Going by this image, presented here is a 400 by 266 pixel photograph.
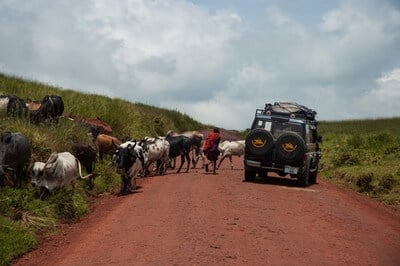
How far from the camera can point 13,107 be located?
58.8 ft

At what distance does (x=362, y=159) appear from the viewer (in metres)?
26.4

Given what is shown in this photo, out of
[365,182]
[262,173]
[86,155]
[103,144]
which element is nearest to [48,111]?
[103,144]

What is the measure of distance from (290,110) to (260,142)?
2.78m

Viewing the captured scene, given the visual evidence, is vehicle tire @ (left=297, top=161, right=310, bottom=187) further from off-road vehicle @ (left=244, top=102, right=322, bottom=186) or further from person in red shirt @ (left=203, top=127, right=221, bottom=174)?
person in red shirt @ (left=203, top=127, right=221, bottom=174)

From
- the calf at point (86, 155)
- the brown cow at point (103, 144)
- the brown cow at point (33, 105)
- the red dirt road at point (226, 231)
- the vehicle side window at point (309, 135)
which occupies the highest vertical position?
the brown cow at point (33, 105)

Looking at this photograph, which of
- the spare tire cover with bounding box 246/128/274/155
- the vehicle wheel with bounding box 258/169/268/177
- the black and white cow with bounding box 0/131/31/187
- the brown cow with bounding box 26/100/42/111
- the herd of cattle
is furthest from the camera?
the vehicle wheel with bounding box 258/169/268/177

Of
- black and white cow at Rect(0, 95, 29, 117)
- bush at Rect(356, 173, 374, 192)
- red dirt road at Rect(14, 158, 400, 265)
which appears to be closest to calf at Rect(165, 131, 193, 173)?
red dirt road at Rect(14, 158, 400, 265)

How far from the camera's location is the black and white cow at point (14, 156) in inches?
496

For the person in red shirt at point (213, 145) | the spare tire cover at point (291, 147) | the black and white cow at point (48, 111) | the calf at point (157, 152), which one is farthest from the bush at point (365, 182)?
the black and white cow at point (48, 111)

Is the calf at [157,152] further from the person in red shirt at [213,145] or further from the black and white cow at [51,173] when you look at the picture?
the black and white cow at [51,173]

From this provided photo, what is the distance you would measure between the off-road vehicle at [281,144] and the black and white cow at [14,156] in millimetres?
8177

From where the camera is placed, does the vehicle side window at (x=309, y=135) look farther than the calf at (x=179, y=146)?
No

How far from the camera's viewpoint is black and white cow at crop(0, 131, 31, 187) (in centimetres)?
1261

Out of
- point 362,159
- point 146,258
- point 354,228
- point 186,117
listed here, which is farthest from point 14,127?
point 186,117
